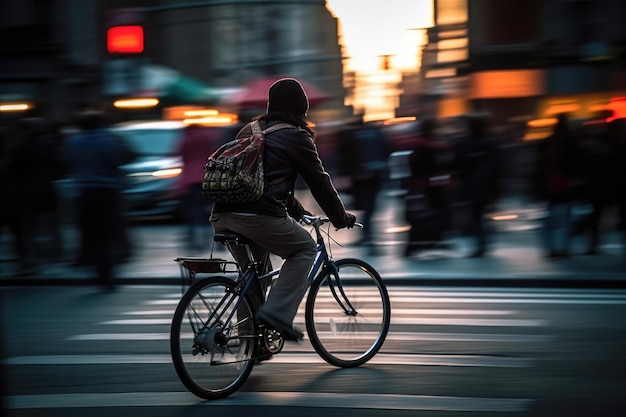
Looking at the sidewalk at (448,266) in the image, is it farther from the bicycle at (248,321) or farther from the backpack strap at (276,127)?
the backpack strap at (276,127)

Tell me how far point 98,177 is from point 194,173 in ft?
8.26

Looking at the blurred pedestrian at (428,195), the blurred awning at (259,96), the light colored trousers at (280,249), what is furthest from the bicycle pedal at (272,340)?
the blurred awning at (259,96)

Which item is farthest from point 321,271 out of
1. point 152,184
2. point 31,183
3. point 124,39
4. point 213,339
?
point 152,184

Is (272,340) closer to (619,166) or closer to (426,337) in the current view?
(426,337)

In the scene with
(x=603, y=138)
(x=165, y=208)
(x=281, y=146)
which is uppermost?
(x=281, y=146)

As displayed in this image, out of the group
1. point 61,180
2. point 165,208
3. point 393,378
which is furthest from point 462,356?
point 165,208

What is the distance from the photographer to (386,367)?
22.3 ft

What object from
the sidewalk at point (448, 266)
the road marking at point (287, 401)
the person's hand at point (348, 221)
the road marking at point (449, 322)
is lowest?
the sidewalk at point (448, 266)

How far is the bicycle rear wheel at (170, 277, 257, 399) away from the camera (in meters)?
5.90

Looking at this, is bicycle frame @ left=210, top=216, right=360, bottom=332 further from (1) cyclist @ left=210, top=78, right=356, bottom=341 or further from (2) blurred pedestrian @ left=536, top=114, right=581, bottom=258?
(2) blurred pedestrian @ left=536, top=114, right=581, bottom=258

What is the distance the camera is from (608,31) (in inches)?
1277

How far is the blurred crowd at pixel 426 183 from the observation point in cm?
1266

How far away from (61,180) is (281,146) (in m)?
9.96

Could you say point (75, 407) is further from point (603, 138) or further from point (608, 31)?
point (608, 31)
